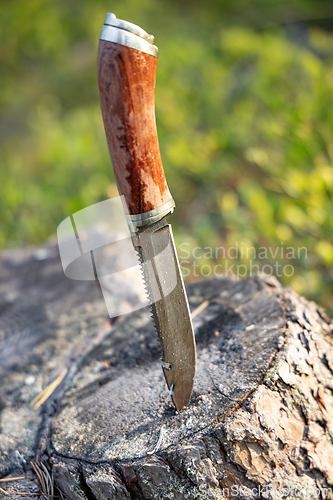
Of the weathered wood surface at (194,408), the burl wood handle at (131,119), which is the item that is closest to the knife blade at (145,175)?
the burl wood handle at (131,119)

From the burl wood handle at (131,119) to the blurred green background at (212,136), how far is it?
153 centimetres

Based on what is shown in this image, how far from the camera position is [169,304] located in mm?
989

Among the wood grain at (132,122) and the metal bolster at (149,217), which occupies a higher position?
the wood grain at (132,122)

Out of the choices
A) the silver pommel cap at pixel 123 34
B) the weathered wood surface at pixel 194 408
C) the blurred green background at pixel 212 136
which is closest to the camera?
the silver pommel cap at pixel 123 34

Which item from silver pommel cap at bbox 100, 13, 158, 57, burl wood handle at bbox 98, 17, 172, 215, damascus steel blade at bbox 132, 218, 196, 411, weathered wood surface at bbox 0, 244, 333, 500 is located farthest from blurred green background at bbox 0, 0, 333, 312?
silver pommel cap at bbox 100, 13, 158, 57

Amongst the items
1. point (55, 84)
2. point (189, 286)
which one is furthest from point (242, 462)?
point (55, 84)

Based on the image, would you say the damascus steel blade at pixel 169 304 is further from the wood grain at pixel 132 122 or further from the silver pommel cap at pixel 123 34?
the silver pommel cap at pixel 123 34

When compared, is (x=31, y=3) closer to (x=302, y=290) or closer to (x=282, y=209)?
(x=282, y=209)

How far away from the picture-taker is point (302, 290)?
7.54 ft

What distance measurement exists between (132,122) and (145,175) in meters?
0.13

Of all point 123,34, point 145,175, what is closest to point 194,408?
point 145,175

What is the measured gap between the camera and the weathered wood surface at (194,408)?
87 cm

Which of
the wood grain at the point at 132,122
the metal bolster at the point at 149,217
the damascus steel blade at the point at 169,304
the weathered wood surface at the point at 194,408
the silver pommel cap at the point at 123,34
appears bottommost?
the weathered wood surface at the point at 194,408

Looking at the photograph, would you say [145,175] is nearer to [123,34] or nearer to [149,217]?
[149,217]
